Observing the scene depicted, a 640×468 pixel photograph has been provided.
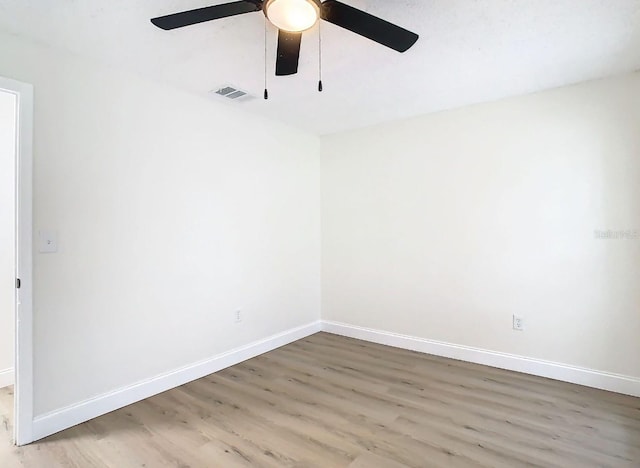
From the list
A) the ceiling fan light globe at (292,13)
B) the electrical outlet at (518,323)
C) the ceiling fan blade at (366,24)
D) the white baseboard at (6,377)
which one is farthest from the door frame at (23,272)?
the electrical outlet at (518,323)

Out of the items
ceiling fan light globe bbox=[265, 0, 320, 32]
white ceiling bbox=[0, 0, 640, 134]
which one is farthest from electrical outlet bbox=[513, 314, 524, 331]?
ceiling fan light globe bbox=[265, 0, 320, 32]

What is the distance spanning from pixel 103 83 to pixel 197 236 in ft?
4.19

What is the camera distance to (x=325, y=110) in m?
3.47

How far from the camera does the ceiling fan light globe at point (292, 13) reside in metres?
1.51

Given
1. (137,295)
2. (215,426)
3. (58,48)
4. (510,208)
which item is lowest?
(215,426)

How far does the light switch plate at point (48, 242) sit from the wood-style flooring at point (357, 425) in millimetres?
1129

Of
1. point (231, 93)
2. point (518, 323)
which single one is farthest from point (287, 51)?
point (518, 323)

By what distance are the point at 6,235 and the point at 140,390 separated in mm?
1764

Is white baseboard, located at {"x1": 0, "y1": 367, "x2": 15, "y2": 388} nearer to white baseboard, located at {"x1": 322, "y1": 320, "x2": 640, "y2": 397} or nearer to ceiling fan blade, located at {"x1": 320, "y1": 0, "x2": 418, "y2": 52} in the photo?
white baseboard, located at {"x1": 322, "y1": 320, "x2": 640, "y2": 397}

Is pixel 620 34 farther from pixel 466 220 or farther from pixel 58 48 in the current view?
pixel 58 48

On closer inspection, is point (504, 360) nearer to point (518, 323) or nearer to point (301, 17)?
point (518, 323)

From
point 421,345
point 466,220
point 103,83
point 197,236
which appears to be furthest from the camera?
point 421,345

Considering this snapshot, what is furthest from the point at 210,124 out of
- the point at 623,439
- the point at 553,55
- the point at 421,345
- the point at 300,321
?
the point at 623,439

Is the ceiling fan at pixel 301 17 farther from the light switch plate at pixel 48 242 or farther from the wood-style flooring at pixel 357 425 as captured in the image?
the wood-style flooring at pixel 357 425
